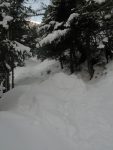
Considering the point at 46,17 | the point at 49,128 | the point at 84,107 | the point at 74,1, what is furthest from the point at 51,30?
the point at 49,128

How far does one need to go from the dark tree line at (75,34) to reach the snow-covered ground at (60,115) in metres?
1.33

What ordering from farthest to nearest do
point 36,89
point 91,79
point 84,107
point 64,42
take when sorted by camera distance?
point 64,42
point 91,79
point 36,89
point 84,107

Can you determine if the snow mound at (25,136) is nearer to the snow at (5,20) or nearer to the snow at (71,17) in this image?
the snow at (5,20)

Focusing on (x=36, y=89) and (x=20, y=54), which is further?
(x=36, y=89)

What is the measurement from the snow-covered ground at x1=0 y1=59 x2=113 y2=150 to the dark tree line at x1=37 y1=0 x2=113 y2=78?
4.35ft

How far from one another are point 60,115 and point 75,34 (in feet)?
17.5

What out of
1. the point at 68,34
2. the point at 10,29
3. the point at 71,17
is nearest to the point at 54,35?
the point at 68,34

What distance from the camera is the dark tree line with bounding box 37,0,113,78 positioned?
12391 mm

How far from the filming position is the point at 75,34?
1326cm

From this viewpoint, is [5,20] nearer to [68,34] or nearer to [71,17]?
[71,17]

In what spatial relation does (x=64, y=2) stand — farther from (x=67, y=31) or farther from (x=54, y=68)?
(x=54, y=68)

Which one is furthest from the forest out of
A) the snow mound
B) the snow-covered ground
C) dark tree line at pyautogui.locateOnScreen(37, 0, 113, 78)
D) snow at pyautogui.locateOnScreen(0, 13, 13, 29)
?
the snow mound

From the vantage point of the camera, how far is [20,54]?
33.9 feet

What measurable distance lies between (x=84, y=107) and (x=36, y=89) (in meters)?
2.40
